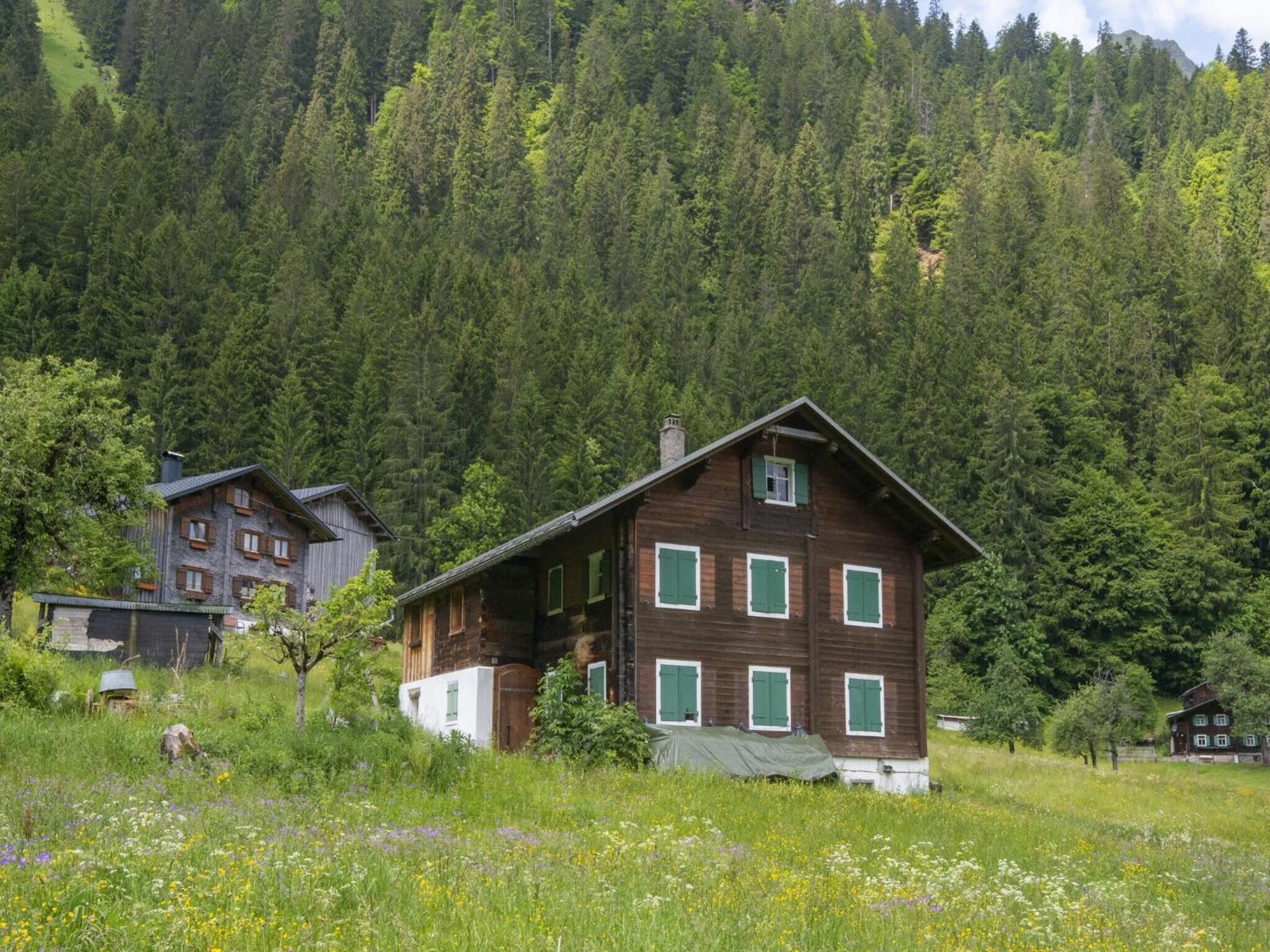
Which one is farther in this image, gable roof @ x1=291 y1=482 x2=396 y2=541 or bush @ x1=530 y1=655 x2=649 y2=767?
gable roof @ x1=291 y1=482 x2=396 y2=541

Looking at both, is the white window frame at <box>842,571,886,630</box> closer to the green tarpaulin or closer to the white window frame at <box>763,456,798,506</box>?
the white window frame at <box>763,456,798,506</box>

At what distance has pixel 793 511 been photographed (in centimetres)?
3709

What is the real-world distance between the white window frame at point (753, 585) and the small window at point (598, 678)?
160 inches

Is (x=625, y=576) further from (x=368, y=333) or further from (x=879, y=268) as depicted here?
(x=879, y=268)

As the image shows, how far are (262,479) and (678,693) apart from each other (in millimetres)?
29860

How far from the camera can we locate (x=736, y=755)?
3167 centimetres

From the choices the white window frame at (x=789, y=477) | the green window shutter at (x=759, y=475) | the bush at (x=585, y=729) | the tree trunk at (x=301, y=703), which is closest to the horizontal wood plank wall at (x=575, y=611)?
the bush at (x=585, y=729)

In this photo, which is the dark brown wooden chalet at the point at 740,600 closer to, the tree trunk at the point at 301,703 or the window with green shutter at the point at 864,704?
the window with green shutter at the point at 864,704

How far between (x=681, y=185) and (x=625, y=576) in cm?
14691

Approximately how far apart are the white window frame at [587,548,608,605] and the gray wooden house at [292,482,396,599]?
27.9 meters

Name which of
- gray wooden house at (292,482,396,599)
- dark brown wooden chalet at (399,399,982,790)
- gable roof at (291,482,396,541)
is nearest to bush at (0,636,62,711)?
dark brown wooden chalet at (399,399,982,790)

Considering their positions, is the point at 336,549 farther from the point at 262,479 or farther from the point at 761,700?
the point at 761,700

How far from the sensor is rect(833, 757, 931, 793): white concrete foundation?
35875 millimetres

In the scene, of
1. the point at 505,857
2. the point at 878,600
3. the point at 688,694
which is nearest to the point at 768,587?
the point at 878,600
